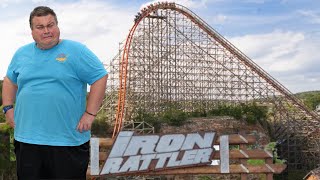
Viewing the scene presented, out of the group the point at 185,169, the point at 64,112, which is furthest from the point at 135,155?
the point at 64,112

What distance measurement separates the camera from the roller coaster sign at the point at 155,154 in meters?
4.28

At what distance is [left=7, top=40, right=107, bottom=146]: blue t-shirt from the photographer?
254cm

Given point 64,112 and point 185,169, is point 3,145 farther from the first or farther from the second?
point 64,112

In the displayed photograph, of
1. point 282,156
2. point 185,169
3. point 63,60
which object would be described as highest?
point 63,60

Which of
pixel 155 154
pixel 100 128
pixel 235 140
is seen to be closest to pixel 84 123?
pixel 155 154

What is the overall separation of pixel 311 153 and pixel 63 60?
72.9ft

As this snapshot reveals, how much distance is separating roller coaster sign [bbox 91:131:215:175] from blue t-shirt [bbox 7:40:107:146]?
1648 mm

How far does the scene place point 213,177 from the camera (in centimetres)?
1877

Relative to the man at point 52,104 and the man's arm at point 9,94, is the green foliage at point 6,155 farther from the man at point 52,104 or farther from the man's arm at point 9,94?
the man at point 52,104

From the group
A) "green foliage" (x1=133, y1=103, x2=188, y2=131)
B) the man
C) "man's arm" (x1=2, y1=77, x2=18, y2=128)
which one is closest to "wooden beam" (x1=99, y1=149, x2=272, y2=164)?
"man's arm" (x1=2, y1=77, x2=18, y2=128)

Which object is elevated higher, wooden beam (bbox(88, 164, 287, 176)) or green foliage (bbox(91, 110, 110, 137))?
wooden beam (bbox(88, 164, 287, 176))

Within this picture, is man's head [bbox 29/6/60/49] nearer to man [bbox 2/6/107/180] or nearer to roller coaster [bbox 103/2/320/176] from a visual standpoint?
man [bbox 2/6/107/180]

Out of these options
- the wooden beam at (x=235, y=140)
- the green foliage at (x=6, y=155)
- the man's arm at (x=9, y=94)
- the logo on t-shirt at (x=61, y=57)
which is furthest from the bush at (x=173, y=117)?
the logo on t-shirt at (x=61, y=57)

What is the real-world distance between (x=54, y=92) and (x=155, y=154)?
6.38ft
